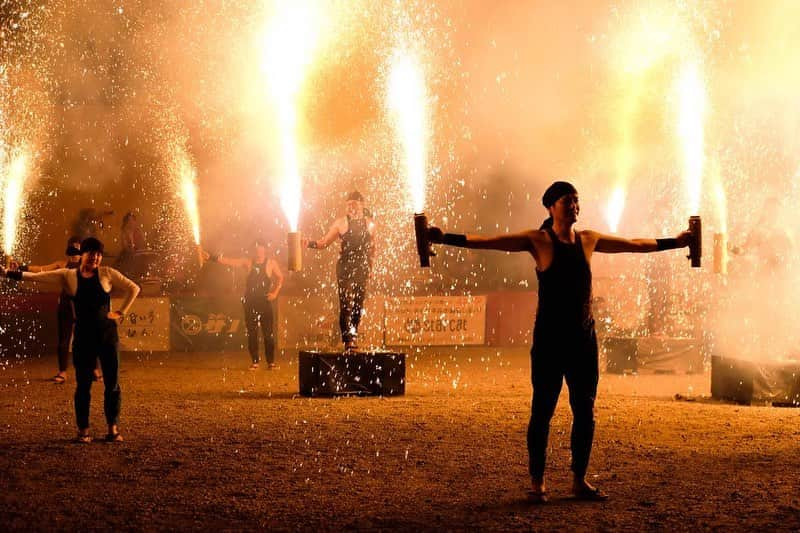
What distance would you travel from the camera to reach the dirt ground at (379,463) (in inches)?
196

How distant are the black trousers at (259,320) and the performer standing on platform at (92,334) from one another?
5340mm

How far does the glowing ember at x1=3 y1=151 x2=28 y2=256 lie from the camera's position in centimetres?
2066

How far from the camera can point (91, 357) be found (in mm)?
7113

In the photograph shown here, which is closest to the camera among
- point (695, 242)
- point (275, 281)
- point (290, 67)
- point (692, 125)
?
point (695, 242)

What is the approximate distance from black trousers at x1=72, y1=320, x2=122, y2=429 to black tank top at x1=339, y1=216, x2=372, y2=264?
3.33 metres

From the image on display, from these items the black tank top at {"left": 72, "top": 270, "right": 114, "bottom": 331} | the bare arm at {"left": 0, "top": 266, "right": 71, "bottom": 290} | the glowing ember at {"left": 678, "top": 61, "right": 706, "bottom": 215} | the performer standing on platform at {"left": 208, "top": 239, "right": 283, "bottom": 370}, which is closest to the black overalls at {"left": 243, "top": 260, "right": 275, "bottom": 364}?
the performer standing on platform at {"left": 208, "top": 239, "right": 283, "bottom": 370}

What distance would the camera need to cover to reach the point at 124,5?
1686 cm

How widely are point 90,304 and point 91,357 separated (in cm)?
40

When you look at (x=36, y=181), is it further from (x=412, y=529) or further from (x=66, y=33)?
(x=412, y=529)

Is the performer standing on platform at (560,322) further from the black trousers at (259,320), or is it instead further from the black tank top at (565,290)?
the black trousers at (259,320)

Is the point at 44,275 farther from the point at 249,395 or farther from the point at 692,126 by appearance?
the point at 692,126

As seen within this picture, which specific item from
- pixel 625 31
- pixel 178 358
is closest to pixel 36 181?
pixel 178 358

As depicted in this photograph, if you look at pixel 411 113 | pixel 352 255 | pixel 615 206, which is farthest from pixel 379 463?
pixel 411 113

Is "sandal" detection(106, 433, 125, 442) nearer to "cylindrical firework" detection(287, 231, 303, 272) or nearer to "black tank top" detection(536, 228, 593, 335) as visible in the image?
"cylindrical firework" detection(287, 231, 303, 272)
